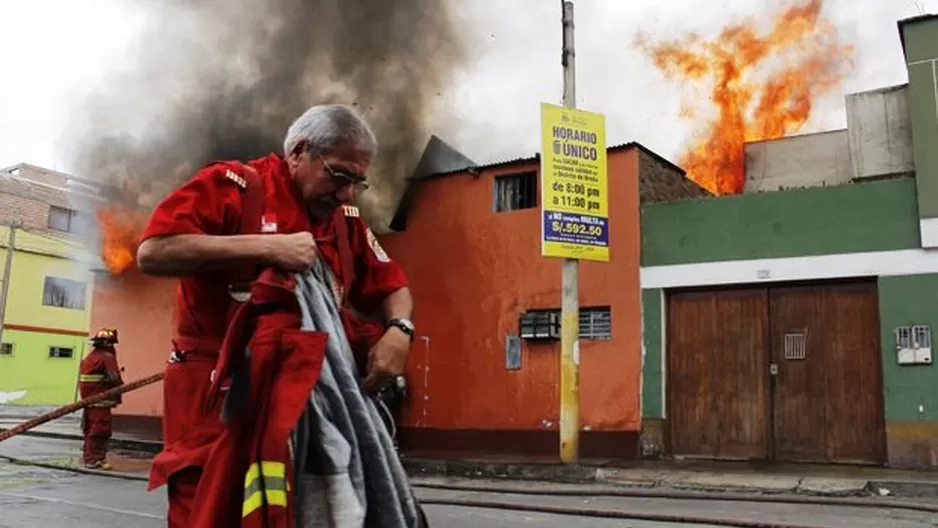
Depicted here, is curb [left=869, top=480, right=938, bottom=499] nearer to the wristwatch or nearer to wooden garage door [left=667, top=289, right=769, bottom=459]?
wooden garage door [left=667, top=289, right=769, bottom=459]

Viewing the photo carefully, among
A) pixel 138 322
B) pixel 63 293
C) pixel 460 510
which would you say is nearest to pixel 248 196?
pixel 460 510

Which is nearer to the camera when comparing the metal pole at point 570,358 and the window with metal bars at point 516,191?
the metal pole at point 570,358

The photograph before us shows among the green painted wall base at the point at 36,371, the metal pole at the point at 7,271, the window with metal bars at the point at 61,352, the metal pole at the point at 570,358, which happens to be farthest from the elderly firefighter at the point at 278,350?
the window with metal bars at the point at 61,352

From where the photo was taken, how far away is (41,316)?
109ft

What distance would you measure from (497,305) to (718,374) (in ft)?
12.1

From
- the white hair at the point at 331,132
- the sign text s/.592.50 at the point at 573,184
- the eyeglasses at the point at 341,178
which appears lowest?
the eyeglasses at the point at 341,178

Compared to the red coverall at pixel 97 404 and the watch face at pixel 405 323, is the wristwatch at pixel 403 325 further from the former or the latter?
the red coverall at pixel 97 404

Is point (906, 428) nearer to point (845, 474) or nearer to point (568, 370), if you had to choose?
point (845, 474)

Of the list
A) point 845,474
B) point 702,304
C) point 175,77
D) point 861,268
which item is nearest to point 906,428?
point 845,474

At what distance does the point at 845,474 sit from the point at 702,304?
3.25 meters

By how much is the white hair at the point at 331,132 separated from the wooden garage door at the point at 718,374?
1088 cm

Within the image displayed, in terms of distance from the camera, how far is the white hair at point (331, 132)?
7.03 feet

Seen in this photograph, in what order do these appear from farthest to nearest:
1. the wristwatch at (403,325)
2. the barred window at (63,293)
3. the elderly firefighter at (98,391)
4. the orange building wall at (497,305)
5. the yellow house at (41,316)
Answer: the barred window at (63,293) < the yellow house at (41,316) < the orange building wall at (497,305) < the elderly firefighter at (98,391) < the wristwatch at (403,325)

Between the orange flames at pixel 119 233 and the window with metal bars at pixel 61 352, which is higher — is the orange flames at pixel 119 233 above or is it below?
above
